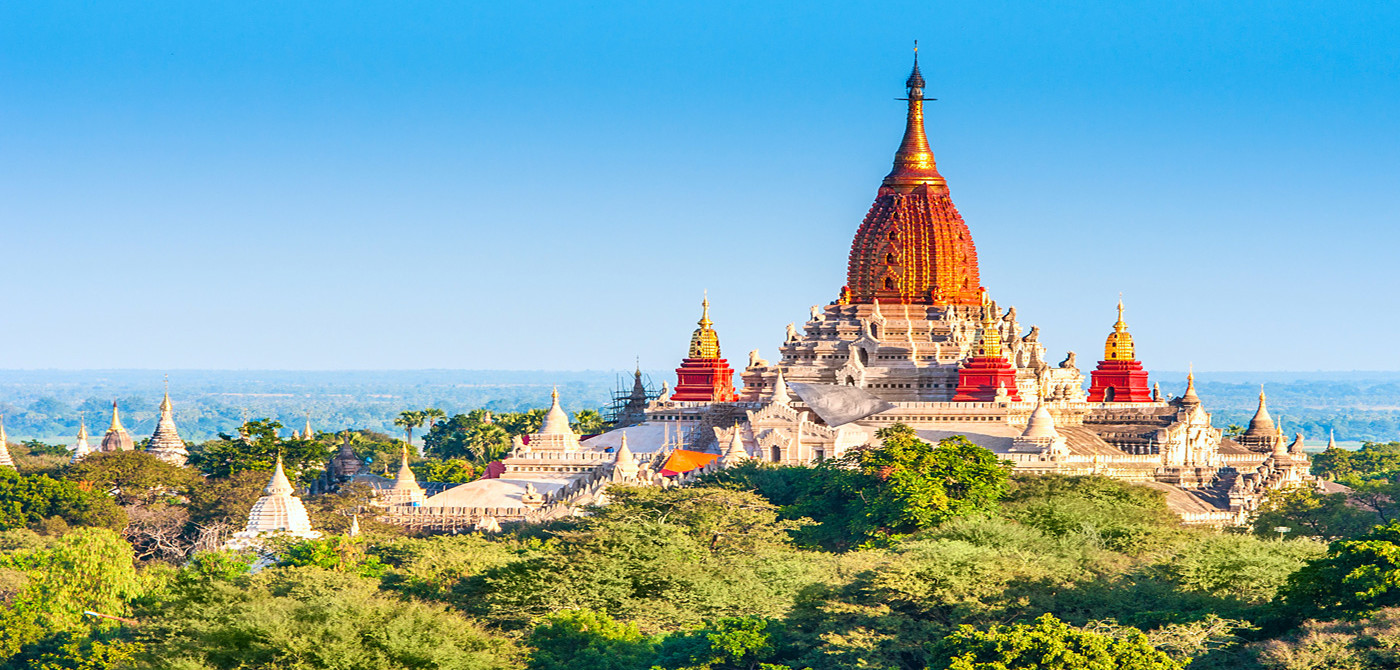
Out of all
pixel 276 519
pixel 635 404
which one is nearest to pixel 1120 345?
pixel 635 404

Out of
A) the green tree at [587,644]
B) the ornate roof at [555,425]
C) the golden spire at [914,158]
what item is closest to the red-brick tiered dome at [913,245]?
the golden spire at [914,158]

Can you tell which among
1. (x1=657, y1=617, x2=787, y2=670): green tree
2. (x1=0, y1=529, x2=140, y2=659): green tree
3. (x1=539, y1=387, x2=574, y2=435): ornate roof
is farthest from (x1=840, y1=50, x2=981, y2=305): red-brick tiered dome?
(x1=657, y1=617, x2=787, y2=670): green tree

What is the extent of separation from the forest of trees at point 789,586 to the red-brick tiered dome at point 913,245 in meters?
20.2

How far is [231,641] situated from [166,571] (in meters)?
19.4

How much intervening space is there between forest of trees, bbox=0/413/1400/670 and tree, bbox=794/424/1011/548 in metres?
0.09

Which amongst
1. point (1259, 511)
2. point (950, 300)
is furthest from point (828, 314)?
point (1259, 511)

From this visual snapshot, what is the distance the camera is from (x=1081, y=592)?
50.2 metres

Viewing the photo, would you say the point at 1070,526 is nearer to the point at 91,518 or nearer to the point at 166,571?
the point at 166,571

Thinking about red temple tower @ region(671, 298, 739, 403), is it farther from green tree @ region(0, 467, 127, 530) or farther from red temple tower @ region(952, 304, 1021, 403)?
green tree @ region(0, 467, 127, 530)

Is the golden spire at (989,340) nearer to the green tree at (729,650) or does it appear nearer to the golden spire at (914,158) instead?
the golden spire at (914,158)

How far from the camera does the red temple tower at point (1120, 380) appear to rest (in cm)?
9144

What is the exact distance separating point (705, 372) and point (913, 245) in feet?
29.0

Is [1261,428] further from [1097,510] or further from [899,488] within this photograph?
[1097,510]

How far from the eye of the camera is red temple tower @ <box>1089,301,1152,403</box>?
9144 centimetres
